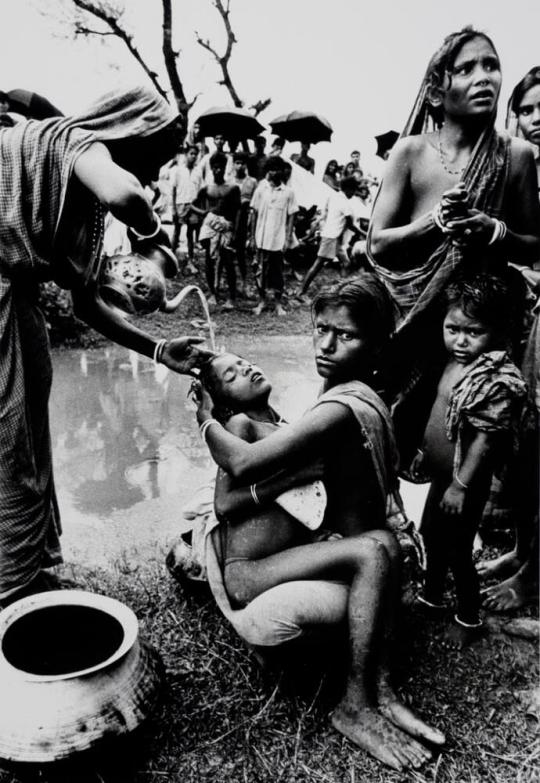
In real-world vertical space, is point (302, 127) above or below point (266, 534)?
above

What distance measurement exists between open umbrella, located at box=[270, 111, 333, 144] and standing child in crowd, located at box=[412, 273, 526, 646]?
1243cm

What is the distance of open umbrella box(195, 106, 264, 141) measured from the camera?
1322cm

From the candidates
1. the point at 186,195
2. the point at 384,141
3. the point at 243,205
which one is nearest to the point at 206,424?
the point at 243,205

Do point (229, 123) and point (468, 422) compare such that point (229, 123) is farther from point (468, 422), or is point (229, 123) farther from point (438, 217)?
point (468, 422)

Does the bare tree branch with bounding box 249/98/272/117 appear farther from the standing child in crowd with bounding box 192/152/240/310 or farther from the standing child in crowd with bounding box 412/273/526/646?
the standing child in crowd with bounding box 412/273/526/646

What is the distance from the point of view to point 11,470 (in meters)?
2.51

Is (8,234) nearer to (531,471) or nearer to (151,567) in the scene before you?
(151,567)

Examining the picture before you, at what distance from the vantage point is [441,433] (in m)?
2.64

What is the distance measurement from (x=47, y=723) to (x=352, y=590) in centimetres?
94

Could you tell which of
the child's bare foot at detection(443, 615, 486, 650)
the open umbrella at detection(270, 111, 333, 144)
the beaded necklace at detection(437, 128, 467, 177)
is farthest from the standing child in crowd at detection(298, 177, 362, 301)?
the child's bare foot at detection(443, 615, 486, 650)

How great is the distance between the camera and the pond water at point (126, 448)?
3727 millimetres

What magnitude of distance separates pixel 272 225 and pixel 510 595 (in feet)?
26.6

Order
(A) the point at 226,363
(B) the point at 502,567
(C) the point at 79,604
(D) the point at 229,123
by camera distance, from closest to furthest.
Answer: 1. (C) the point at 79,604
2. (A) the point at 226,363
3. (B) the point at 502,567
4. (D) the point at 229,123

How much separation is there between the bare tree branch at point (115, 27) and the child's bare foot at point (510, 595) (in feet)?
48.8
